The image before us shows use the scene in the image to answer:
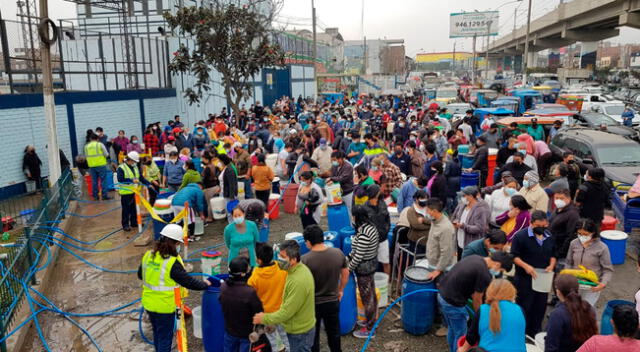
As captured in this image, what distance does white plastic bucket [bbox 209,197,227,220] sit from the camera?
11.0 m

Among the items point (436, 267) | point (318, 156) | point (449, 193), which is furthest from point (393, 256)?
point (318, 156)

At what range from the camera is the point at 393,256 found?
7.62 meters

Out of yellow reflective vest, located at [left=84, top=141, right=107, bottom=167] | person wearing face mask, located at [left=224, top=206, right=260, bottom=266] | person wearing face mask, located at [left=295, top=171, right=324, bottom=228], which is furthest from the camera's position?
yellow reflective vest, located at [left=84, top=141, right=107, bottom=167]

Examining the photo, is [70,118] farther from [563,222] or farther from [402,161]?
[563,222]

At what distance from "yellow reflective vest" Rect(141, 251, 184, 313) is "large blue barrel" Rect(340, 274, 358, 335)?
2215 mm

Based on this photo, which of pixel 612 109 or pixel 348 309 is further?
pixel 612 109

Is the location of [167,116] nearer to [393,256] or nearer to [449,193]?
[449,193]

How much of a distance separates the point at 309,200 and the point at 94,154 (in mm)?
8286

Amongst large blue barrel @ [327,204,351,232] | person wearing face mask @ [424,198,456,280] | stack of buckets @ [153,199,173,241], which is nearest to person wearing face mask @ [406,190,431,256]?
person wearing face mask @ [424,198,456,280]

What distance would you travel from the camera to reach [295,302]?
4605 millimetres

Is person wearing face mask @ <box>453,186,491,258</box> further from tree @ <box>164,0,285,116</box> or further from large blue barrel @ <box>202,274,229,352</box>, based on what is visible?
tree @ <box>164,0,285,116</box>

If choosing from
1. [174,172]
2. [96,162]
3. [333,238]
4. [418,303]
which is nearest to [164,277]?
[333,238]

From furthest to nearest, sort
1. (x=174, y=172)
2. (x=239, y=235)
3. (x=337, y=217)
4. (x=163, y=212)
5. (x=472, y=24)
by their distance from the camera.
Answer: (x=472, y=24), (x=174, y=172), (x=163, y=212), (x=337, y=217), (x=239, y=235)

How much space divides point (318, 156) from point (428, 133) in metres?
4.02
